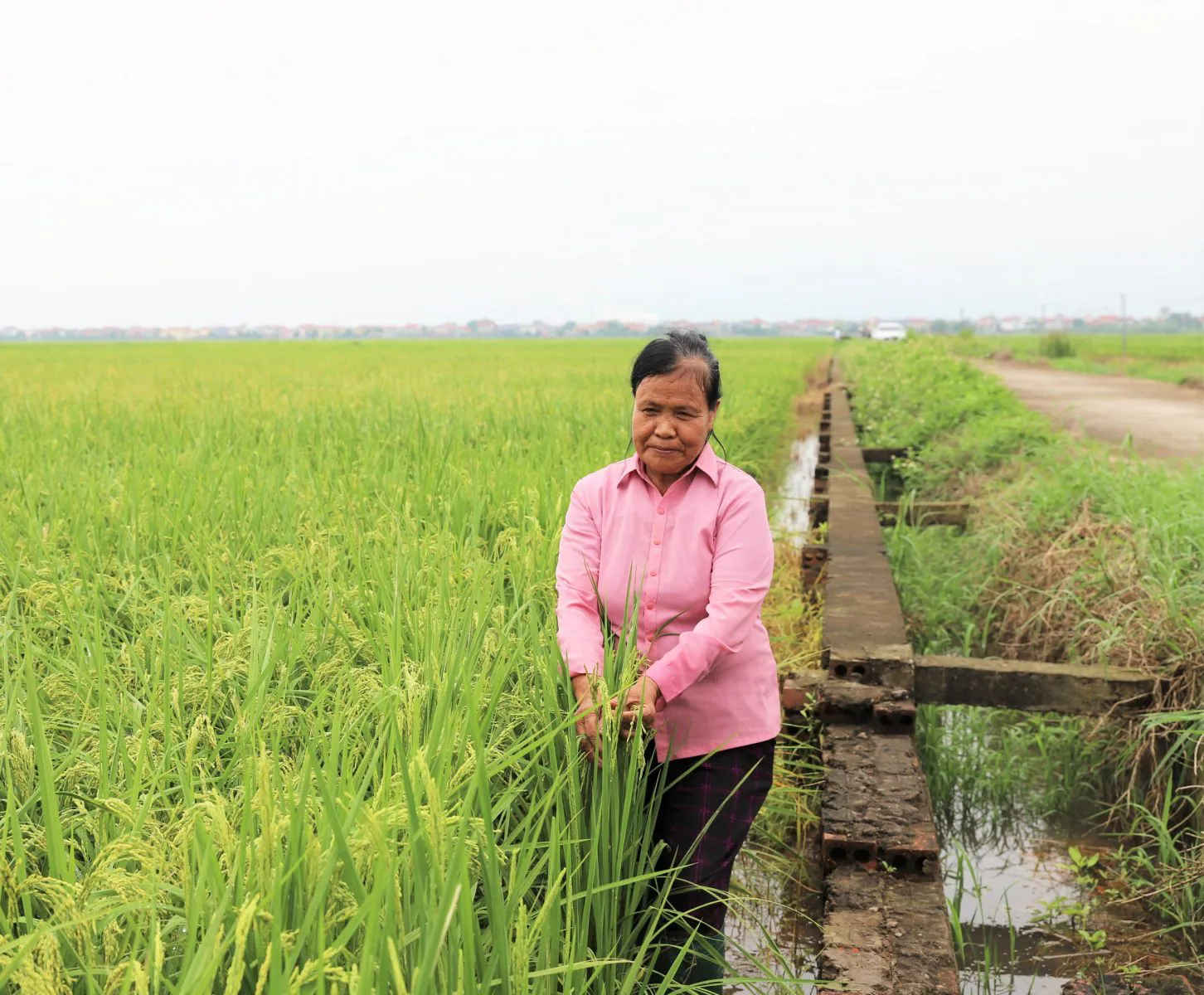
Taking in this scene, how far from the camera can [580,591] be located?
1.85 m

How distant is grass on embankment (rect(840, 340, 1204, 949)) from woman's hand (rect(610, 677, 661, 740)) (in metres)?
1.52

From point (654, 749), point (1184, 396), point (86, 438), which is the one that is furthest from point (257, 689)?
point (1184, 396)

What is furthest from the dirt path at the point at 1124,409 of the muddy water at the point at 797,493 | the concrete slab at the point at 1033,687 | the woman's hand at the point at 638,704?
the woman's hand at the point at 638,704

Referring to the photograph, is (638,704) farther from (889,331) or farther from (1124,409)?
(889,331)

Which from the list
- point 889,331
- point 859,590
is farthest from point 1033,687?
point 889,331

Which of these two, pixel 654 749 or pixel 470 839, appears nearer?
pixel 470 839

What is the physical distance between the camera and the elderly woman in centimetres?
178

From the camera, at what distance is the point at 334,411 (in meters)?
6.54

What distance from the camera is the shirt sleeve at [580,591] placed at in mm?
1689

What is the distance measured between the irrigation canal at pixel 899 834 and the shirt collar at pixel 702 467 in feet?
2.32

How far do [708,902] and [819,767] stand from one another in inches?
44.8

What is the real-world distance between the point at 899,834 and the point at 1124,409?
12130 millimetres

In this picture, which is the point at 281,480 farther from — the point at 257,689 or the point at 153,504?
the point at 257,689

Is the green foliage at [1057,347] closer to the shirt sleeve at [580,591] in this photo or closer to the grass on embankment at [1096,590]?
the grass on embankment at [1096,590]
